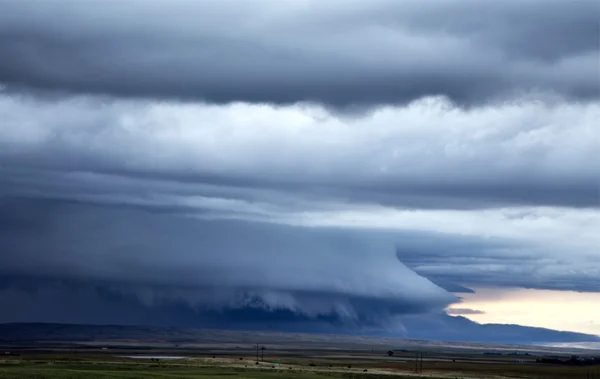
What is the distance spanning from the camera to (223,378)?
180625mm

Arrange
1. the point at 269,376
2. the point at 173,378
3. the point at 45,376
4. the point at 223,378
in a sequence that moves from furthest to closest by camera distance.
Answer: the point at 269,376 < the point at 223,378 < the point at 173,378 < the point at 45,376

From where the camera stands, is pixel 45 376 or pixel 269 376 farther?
pixel 269 376

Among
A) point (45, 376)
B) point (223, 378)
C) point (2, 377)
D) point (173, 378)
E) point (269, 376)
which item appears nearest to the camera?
point (2, 377)

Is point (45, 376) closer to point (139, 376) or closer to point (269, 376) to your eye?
point (139, 376)

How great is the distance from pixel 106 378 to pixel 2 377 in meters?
19.5

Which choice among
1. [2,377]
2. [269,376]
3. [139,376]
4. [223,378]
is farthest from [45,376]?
[269,376]

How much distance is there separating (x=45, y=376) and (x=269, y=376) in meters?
55.2

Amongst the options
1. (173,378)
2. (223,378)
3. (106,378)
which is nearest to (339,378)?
(223,378)

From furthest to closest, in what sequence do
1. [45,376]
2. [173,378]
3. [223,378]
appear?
[223,378], [173,378], [45,376]

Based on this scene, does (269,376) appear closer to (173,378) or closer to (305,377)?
(305,377)

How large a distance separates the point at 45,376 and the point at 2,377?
33.0ft

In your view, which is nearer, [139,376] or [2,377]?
[2,377]

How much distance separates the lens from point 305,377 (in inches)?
7697

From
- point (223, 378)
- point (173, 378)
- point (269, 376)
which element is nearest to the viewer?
point (173, 378)
